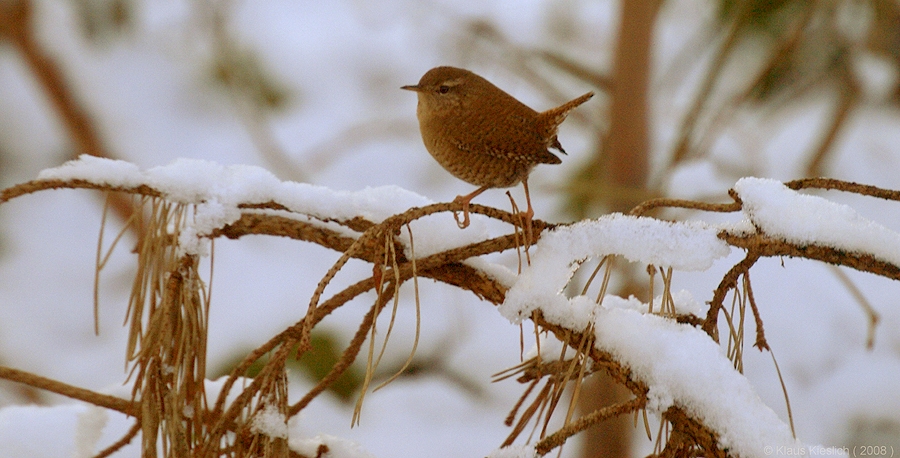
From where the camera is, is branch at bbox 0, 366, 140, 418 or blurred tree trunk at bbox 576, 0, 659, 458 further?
blurred tree trunk at bbox 576, 0, 659, 458

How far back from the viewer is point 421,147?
2959 mm

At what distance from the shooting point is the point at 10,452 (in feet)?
2.67

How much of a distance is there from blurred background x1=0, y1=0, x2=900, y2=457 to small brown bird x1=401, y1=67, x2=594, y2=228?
43 cm

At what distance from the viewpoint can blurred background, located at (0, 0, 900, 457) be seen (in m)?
1.83

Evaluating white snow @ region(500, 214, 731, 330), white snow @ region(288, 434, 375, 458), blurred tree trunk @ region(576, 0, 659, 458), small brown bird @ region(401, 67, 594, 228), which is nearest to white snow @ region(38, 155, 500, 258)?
white snow @ region(500, 214, 731, 330)

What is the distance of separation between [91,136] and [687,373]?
244 centimetres

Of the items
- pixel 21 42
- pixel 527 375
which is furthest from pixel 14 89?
pixel 527 375

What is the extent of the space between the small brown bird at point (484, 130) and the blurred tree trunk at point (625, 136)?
69 cm

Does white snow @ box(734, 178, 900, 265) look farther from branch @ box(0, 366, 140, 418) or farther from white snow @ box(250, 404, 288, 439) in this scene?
branch @ box(0, 366, 140, 418)

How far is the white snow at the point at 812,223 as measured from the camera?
51 centimetres

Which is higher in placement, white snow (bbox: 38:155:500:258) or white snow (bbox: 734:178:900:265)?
white snow (bbox: 38:155:500:258)

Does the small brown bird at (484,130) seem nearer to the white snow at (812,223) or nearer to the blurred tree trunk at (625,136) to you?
the white snow at (812,223)

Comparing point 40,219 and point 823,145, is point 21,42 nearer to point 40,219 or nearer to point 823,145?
point 40,219

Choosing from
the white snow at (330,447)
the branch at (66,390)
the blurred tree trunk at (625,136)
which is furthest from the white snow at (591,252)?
the blurred tree trunk at (625,136)
